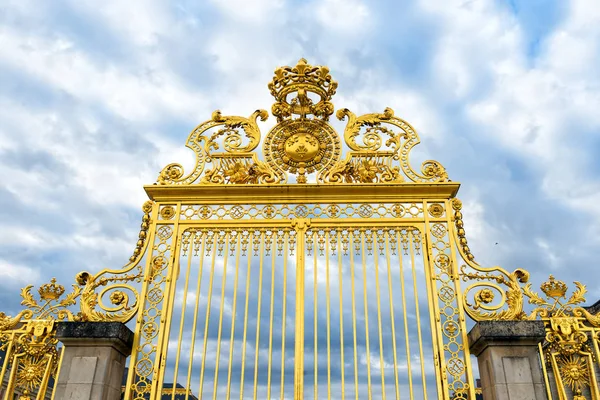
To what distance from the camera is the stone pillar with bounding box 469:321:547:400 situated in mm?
5984

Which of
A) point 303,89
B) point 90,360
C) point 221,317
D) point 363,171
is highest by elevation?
point 303,89

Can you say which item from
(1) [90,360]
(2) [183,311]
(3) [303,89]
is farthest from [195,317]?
(3) [303,89]

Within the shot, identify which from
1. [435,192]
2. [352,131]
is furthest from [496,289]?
[352,131]

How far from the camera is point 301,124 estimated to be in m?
8.38

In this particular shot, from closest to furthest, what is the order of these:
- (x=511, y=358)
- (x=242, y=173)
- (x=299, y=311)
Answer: (x=511, y=358), (x=299, y=311), (x=242, y=173)

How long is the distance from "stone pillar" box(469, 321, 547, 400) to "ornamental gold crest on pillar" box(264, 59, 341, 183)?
3535 millimetres

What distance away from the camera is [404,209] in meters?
7.63

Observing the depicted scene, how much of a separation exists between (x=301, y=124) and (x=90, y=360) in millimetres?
4771

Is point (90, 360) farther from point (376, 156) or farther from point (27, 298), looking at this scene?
point (376, 156)

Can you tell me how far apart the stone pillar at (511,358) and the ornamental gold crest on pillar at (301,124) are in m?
3.54

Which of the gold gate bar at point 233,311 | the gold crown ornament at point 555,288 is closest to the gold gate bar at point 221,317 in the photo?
the gold gate bar at point 233,311

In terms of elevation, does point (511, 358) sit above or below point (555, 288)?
below

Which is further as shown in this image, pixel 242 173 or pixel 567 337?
pixel 242 173

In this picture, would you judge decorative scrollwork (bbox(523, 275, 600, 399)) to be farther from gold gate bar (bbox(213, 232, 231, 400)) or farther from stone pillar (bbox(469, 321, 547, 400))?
gold gate bar (bbox(213, 232, 231, 400))
